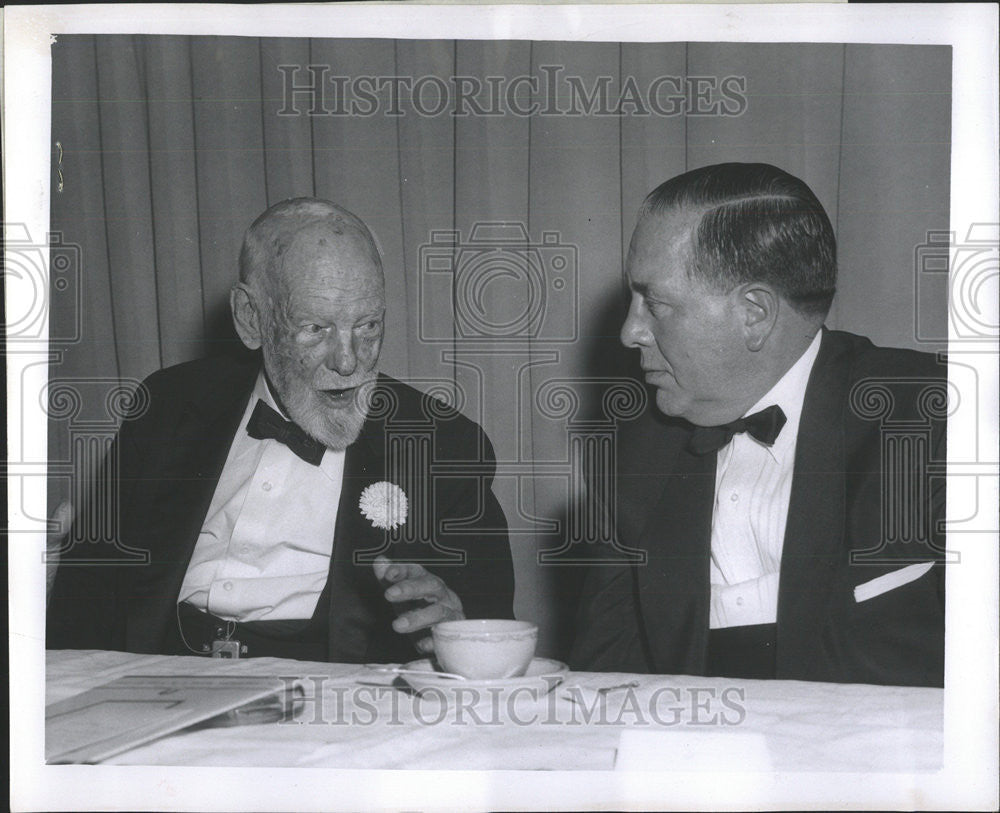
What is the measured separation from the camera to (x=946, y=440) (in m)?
1.14

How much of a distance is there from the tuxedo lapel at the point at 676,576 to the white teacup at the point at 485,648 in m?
0.33

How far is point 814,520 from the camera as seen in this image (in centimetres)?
120

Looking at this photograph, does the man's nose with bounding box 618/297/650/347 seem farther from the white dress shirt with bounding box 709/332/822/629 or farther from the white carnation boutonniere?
the white carnation boutonniere

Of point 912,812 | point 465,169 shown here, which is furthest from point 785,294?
point 912,812

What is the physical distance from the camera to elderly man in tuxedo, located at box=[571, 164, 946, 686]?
1.16 metres

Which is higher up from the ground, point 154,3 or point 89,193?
point 154,3

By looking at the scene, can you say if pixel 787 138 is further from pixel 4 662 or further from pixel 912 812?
pixel 4 662

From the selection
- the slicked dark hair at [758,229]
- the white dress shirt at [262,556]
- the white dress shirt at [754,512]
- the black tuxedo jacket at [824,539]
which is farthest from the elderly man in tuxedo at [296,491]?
the slicked dark hair at [758,229]

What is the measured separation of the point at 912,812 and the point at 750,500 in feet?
1.25

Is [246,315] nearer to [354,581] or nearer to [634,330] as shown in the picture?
[354,581]

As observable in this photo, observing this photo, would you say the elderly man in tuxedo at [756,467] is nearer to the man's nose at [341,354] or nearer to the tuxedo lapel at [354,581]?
the tuxedo lapel at [354,581]

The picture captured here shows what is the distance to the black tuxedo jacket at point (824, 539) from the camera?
115 centimetres

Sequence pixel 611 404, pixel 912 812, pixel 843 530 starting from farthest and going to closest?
pixel 611 404 → pixel 843 530 → pixel 912 812

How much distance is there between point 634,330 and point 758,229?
0.64ft
